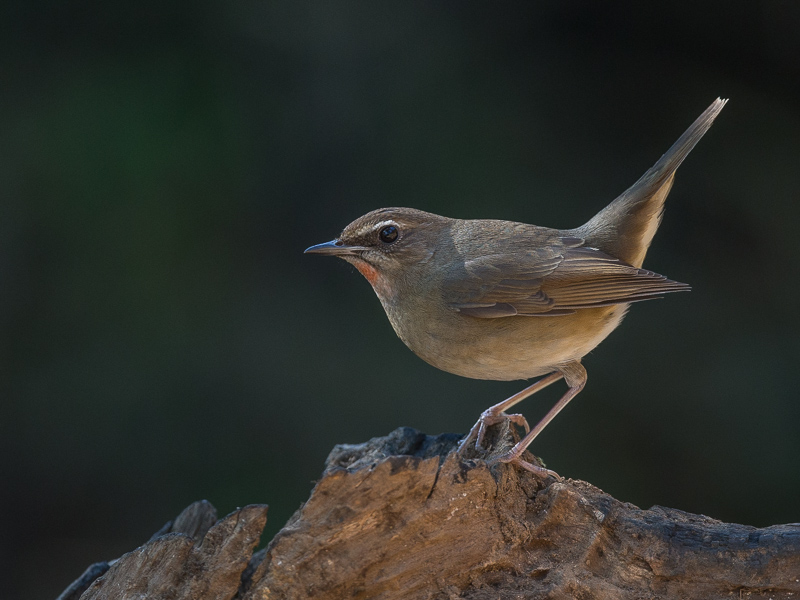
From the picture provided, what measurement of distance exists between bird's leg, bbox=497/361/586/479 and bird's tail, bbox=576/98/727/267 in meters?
0.69

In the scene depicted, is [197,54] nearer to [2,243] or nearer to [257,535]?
[2,243]

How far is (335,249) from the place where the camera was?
12.8 feet

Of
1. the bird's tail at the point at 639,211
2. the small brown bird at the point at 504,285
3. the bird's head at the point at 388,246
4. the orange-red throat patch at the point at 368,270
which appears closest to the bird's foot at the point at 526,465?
the small brown bird at the point at 504,285

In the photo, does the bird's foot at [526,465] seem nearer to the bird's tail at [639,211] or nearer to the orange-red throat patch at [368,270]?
Answer: the orange-red throat patch at [368,270]

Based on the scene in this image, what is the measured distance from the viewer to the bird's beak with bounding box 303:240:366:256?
388 cm

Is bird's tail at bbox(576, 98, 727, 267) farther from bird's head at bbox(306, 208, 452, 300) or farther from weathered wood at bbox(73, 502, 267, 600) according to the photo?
weathered wood at bbox(73, 502, 267, 600)

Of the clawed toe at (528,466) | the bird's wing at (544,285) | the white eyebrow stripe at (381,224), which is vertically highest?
the white eyebrow stripe at (381,224)

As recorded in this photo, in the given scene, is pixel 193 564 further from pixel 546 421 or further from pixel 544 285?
pixel 544 285

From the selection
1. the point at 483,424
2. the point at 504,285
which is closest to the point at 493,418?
the point at 483,424

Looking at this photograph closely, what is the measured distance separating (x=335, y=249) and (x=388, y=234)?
0.97ft

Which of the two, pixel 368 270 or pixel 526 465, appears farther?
pixel 368 270

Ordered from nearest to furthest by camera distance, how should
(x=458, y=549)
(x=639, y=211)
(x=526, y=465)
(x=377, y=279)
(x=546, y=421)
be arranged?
(x=458, y=549) < (x=526, y=465) < (x=546, y=421) < (x=377, y=279) < (x=639, y=211)

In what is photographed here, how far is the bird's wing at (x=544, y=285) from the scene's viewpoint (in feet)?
12.6

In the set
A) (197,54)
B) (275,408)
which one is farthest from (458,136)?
(275,408)
